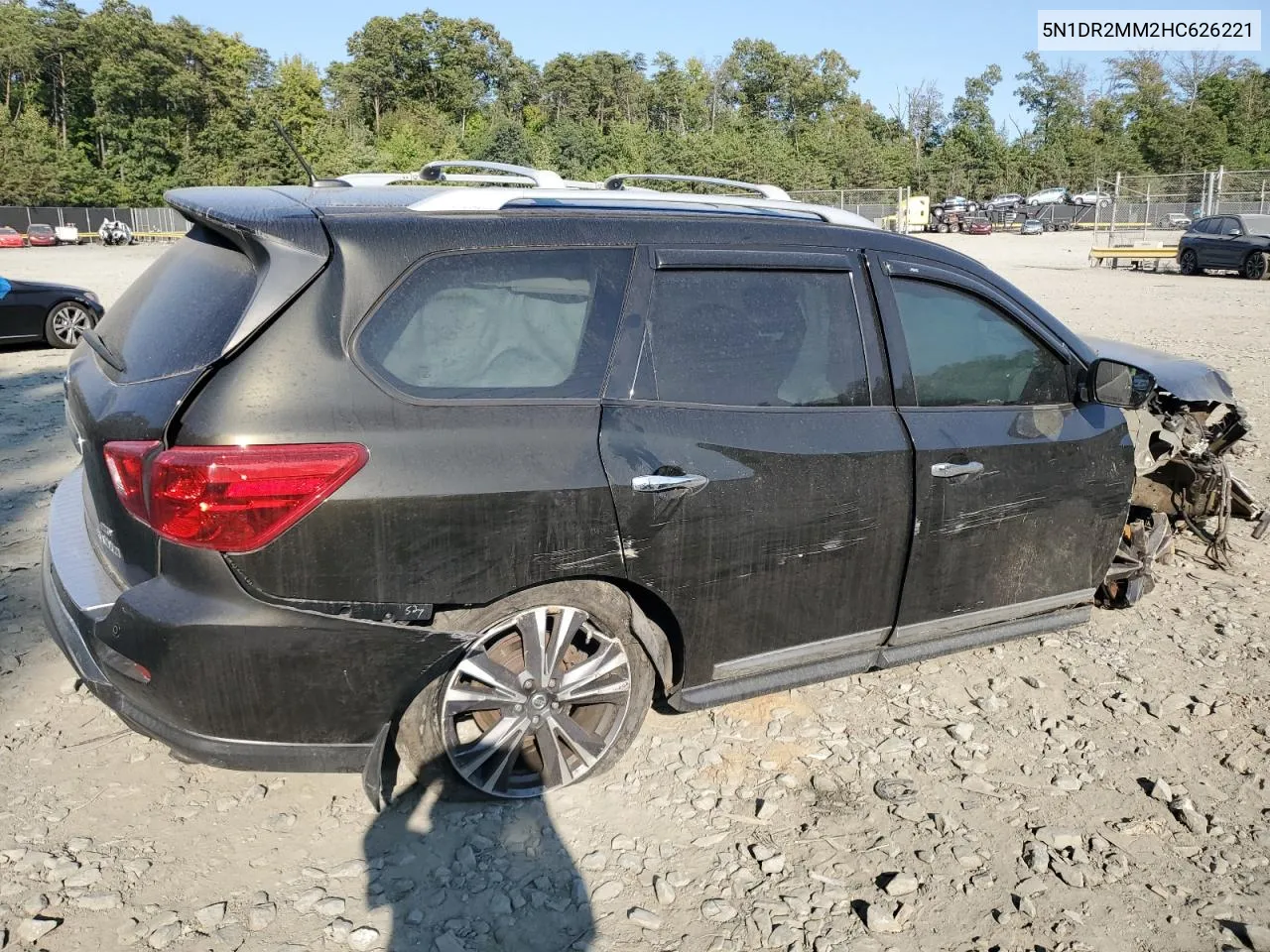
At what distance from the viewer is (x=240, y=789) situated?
10.2 feet

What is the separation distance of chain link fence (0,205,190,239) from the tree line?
5.22 m

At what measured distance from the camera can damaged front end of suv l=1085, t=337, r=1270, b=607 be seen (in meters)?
4.74

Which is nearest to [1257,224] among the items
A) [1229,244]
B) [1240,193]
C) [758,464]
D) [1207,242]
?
[1229,244]

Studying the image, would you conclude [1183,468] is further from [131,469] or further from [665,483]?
[131,469]

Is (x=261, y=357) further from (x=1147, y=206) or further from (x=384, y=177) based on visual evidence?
(x=1147, y=206)

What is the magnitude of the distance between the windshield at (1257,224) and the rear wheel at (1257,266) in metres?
0.55

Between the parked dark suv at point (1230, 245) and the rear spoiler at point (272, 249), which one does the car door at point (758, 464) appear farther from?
the parked dark suv at point (1230, 245)

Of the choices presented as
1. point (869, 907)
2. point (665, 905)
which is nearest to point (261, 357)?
point (665, 905)

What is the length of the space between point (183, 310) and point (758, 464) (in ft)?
5.71

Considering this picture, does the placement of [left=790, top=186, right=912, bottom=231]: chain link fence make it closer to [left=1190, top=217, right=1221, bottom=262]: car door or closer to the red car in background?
[left=1190, top=217, right=1221, bottom=262]: car door

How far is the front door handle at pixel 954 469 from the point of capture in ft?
11.0

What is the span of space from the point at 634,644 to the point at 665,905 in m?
0.75

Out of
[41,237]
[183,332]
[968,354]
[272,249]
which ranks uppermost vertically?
[41,237]

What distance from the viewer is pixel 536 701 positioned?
2.97 meters
